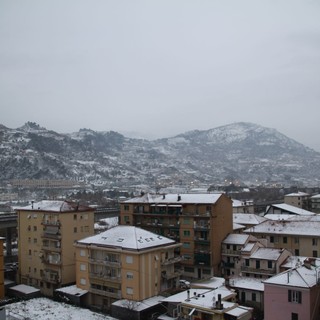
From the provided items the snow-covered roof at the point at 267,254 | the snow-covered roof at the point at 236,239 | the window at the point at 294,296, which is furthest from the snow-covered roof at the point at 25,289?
the window at the point at 294,296

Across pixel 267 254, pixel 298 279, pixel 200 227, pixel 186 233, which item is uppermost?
pixel 200 227

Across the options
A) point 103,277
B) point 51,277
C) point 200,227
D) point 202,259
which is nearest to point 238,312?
point 103,277

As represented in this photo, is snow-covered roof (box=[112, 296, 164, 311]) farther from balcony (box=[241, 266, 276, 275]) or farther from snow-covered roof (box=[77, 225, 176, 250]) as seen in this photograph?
balcony (box=[241, 266, 276, 275])

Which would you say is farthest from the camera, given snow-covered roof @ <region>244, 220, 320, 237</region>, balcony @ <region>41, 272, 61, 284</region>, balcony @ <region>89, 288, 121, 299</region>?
snow-covered roof @ <region>244, 220, 320, 237</region>

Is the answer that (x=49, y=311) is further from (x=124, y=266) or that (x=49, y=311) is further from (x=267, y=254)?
(x=267, y=254)

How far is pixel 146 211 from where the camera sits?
4300 cm

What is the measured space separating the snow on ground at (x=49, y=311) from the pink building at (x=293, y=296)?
39.4 ft

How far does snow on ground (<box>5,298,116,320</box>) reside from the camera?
97.7 feet

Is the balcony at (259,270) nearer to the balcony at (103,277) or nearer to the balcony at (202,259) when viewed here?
the balcony at (202,259)

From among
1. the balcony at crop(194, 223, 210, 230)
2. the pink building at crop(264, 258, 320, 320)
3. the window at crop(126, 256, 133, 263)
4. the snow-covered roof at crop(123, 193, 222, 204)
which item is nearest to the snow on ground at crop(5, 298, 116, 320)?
the window at crop(126, 256, 133, 263)

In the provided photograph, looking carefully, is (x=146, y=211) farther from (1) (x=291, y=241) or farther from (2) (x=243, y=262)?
(1) (x=291, y=241)

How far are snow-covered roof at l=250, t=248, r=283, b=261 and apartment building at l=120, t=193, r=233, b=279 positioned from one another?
15.9 feet

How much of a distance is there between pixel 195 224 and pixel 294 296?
16.4 metres

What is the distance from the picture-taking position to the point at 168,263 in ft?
107
